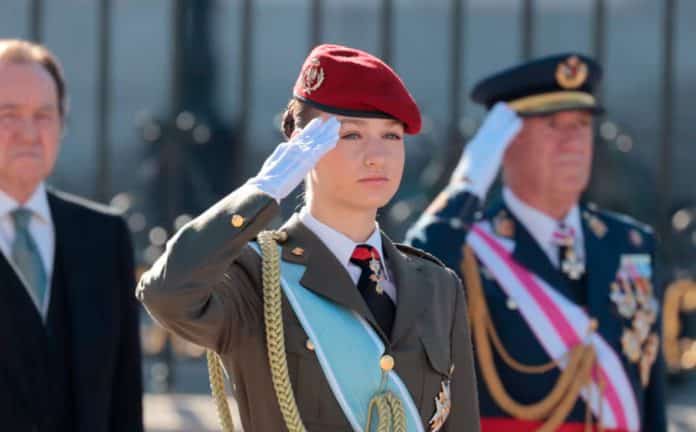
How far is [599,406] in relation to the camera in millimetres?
3287

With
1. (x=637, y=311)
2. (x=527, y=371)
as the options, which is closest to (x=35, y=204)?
(x=527, y=371)

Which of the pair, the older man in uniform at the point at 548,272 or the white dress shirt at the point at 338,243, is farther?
the older man in uniform at the point at 548,272

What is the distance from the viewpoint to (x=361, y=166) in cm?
221

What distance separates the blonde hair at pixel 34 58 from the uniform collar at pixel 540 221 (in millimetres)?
993

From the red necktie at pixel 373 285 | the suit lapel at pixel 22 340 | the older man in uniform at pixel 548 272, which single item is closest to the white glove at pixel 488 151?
the older man in uniform at pixel 548 272

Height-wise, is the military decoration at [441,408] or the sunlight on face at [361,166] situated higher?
the sunlight on face at [361,166]

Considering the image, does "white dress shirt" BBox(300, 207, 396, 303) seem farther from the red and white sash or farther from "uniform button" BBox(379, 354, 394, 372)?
the red and white sash

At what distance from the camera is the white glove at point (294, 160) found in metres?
2.10

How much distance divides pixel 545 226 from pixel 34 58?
3.73ft

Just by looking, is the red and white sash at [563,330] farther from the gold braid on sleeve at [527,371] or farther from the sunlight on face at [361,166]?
the sunlight on face at [361,166]

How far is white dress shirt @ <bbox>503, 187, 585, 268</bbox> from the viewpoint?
3.42 metres

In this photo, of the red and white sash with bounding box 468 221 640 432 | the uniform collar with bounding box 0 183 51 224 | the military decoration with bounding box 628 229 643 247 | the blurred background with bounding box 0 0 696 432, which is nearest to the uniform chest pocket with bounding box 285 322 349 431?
the uniform collar with bounding box 0 183 51 224

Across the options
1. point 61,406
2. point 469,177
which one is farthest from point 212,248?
point 469,177

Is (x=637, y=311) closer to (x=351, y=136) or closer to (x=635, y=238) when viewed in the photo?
(x=635, y=238)
